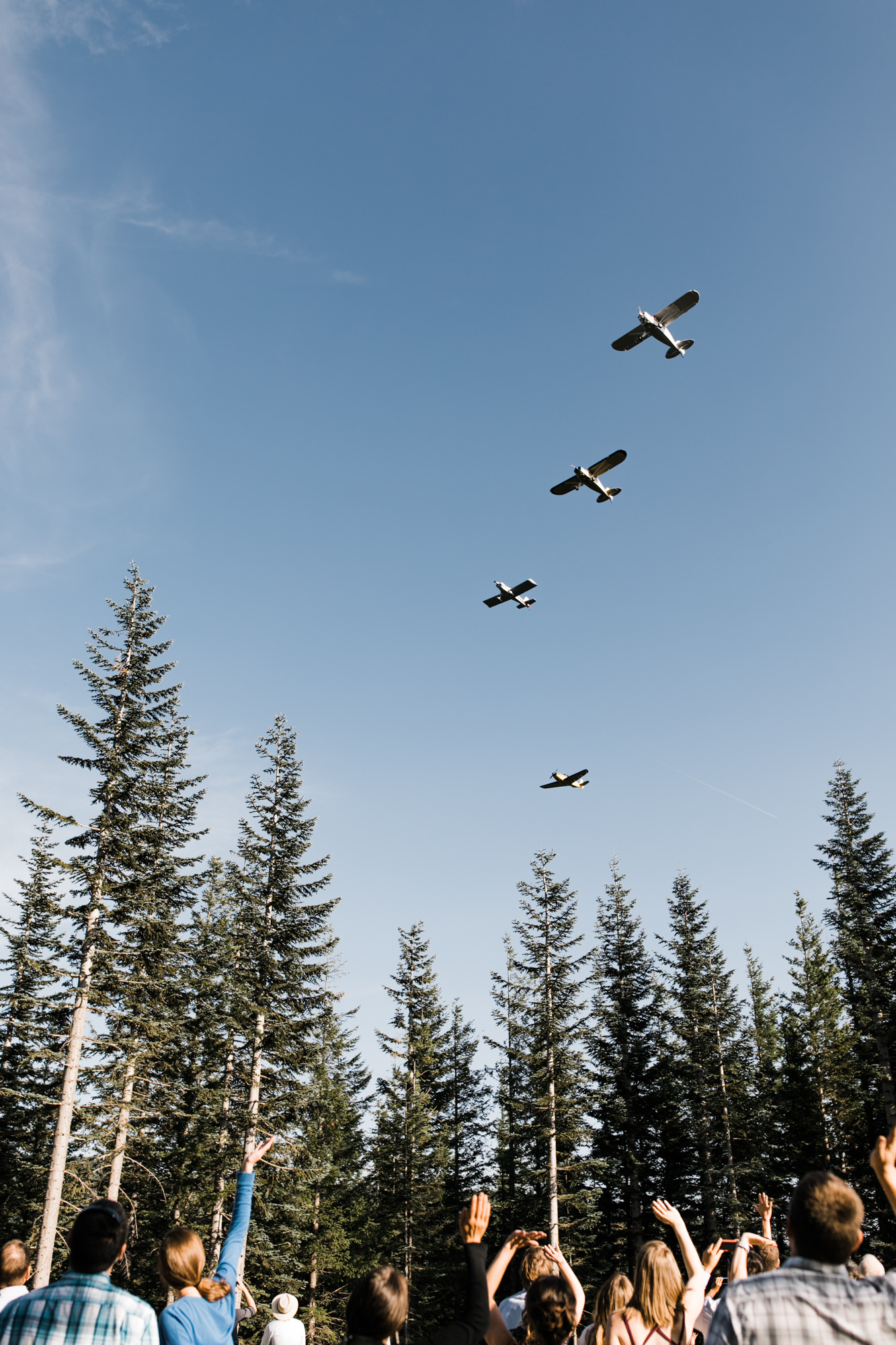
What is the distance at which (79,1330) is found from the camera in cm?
300

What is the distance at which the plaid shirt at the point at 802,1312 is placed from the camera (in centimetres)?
246

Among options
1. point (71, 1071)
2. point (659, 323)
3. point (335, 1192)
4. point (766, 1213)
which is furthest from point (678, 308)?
point (335, 1192)

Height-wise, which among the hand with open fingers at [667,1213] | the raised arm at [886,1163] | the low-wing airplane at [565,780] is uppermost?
the low-wing airplane at [565,780]

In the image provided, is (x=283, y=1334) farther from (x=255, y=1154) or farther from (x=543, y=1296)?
(x=543, y=1296)

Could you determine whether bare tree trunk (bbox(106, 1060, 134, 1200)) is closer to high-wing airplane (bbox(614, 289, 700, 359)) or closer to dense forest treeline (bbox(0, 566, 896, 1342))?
dense forest treeline (bbox(0, 566, 896, 1342))

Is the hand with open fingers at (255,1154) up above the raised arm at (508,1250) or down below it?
above

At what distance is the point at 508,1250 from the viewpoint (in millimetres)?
4172

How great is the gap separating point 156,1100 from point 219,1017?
3.23 m

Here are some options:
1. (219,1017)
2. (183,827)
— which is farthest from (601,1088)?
(183,827)

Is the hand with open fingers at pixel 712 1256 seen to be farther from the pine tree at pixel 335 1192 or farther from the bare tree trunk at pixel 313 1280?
the bare tree trunk at pixel 313 1280

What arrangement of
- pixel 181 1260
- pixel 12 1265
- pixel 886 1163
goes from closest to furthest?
pixel 886 1163 → pixel 181 1260 → pixel 12 1265

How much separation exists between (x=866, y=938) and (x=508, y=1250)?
29881mm

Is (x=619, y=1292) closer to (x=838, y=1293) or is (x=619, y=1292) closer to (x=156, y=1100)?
(x=838, y=1293)

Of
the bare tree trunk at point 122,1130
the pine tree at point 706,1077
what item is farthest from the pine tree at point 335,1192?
the pine tree at point 706,1077
